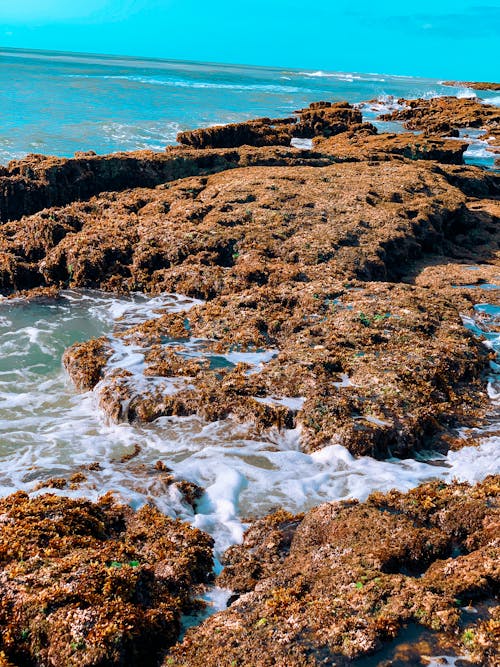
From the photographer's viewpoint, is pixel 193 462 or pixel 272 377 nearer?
pixel 193 462

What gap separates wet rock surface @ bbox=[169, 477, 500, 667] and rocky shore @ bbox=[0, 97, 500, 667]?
0.10 feet

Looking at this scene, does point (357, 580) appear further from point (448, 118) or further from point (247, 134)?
point (448, 118)

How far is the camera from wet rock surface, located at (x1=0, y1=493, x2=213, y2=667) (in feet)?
20.6

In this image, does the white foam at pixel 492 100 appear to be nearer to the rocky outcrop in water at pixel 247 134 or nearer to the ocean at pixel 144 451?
the rocky outcrop in water at pixel 247 134

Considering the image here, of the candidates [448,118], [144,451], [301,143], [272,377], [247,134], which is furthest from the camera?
[448,118]

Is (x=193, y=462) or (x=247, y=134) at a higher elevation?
(x=247, y=134)

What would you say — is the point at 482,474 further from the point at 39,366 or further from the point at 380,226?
the point at 380,226

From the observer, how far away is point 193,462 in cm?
1139

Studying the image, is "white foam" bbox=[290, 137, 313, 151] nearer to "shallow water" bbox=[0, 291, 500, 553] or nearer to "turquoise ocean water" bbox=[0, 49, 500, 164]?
"turquoise ocean water" bbox=[0, 49, 500, 164]

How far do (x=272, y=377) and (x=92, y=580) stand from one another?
7.53 meters

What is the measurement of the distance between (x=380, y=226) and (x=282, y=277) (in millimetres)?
6521

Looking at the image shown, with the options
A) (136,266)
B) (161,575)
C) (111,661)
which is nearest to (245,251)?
(136,266)

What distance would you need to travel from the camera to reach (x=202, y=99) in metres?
99.9

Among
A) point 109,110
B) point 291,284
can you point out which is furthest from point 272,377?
point 109,110
